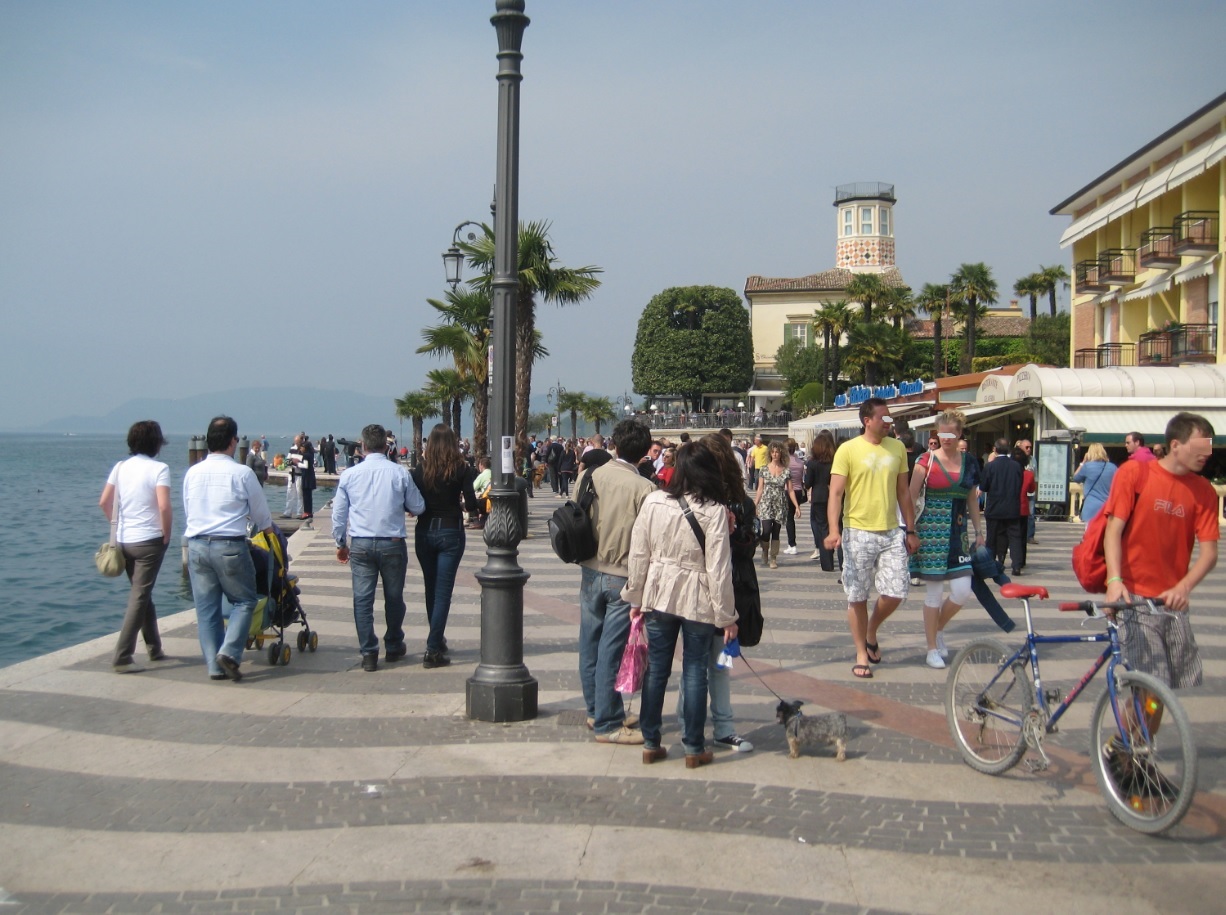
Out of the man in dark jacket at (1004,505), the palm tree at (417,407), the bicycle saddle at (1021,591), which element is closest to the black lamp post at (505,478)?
the bicycle saddle at (1021,591)

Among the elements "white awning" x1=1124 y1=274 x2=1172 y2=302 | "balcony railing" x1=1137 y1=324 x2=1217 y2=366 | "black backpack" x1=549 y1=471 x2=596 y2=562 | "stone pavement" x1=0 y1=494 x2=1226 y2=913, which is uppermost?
"white awning" x1=1124 y1=274 x2=1172 y2=302

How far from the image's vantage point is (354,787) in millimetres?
5344

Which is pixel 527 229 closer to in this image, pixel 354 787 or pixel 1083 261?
pixel 354 787

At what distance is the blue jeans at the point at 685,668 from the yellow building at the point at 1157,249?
84.9 ft

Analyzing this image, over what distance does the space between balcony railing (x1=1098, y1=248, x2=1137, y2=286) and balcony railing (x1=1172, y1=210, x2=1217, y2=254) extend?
4.20 m

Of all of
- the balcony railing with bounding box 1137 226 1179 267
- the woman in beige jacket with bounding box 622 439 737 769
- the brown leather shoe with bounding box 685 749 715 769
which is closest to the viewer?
the woman in beige jacket with bounding box 622 439 737 769

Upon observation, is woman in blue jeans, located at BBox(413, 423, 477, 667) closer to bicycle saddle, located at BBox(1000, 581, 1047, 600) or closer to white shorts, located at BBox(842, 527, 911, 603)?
white shorts, located at BBox(842, 527, 911, 603)

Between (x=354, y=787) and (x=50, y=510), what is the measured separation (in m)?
40.2

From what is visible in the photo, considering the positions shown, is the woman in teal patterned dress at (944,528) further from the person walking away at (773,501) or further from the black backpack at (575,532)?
the person walking away at (773,501)

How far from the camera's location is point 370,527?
7805 mm

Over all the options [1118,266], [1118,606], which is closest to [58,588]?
[1118,606]

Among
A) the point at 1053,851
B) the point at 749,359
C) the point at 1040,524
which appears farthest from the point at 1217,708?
the point at 749,359

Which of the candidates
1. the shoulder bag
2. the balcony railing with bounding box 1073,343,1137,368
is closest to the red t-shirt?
the shoulder bag

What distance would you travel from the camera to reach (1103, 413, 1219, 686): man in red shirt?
4.85 meters
